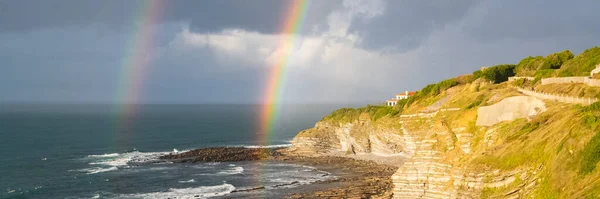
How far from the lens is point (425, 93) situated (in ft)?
273

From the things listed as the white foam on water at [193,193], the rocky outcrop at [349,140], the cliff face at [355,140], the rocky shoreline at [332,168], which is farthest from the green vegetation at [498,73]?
the white foam on water at [193,193]

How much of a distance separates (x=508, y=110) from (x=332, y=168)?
50397mm

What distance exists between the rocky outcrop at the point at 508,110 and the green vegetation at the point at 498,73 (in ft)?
135

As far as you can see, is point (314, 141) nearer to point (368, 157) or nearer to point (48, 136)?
point (368, 157)

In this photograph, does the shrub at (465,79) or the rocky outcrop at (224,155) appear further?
the rocky outcrop at (224,155)

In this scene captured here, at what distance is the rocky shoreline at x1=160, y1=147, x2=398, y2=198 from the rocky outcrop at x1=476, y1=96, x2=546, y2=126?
17.5 metres

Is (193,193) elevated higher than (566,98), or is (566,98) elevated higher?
(566,98)

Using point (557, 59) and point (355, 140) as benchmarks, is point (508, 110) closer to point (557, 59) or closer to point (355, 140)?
point (557, 59)

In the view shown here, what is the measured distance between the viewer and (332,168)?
8700cm

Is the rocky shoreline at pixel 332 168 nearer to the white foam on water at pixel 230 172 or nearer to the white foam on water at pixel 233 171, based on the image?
the white foam on water at pixel 233 171

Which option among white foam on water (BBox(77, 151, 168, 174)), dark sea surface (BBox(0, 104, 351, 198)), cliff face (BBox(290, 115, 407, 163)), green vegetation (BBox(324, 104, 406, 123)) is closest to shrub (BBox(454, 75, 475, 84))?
green vegetation (BBox(324, 104, 406, 123))

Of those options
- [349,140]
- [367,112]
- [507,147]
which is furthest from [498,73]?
[507,147]

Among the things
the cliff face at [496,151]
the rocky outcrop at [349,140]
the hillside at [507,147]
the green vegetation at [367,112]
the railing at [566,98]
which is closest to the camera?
the hillside at [507,147]

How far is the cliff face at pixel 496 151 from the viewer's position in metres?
24.4
